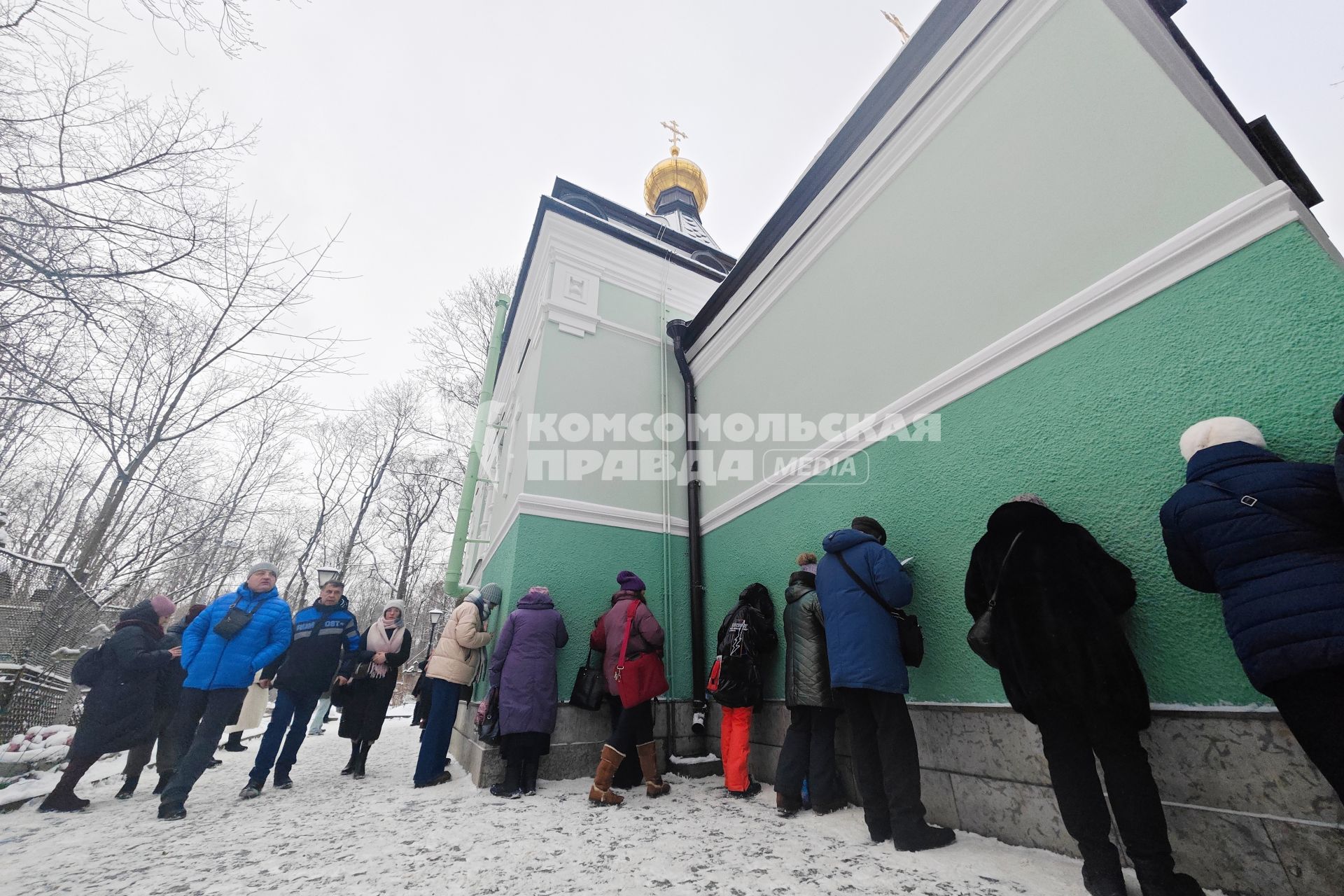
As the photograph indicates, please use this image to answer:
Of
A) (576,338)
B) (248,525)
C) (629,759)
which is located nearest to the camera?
(629,759)

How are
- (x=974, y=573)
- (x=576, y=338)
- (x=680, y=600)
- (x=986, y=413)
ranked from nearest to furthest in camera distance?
(x=974, y=573), (x=986, y=413), (x=680, y=600), (x=576, y=338)

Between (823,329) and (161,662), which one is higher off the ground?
(823,329)

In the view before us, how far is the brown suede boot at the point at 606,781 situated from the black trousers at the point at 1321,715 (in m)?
3.66

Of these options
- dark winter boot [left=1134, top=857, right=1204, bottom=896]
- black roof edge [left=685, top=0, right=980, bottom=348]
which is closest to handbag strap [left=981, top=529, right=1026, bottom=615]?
dark winter boot [left=1134, top=857, right=1204, bottom=896]

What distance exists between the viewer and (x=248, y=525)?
1947cm

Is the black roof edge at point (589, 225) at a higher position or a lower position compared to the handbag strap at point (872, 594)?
higher

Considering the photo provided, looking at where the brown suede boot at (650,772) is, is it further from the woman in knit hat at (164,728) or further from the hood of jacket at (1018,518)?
the woman in knit hat at (164,728)

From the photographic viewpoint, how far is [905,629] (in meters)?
3.23

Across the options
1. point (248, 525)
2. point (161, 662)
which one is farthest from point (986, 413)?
point (248, 525)

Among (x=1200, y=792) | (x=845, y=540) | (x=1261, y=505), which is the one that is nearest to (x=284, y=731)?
(x=845, y=540)

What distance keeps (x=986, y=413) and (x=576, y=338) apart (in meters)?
4.86

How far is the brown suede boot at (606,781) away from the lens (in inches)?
153

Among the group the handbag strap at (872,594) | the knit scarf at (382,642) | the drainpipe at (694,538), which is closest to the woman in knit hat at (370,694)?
the knit scarf at (382,642)

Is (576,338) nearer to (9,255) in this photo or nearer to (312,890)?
(9,255)
